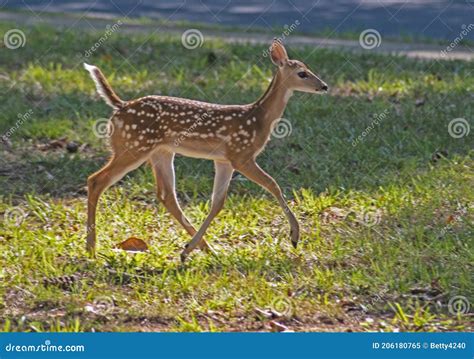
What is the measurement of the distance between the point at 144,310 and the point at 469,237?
2.49m

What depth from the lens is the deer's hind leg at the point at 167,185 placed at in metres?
8.27

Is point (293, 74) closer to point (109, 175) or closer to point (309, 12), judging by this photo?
point (109, 175)

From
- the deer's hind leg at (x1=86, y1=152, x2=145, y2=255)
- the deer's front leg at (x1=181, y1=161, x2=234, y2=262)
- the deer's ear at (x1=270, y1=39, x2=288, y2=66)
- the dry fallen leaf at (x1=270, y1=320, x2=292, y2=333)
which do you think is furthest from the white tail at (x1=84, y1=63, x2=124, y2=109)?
the dry fallen leaf at (x1=270, y1=320, x2=292, y2=333)

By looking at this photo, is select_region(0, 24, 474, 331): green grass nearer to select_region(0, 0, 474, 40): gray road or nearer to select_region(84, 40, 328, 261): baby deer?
select_region(84, 40, 328, 261): baby deer

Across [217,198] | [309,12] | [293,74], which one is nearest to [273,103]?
[293,74]

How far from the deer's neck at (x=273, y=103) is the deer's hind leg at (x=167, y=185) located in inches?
26.9

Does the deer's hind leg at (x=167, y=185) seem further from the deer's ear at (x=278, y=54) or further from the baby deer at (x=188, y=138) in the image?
the deer's ear at (x=278, y=54)

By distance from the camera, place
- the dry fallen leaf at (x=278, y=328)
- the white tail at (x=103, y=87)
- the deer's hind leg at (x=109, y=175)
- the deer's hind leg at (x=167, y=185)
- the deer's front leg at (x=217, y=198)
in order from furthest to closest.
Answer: the deer's hind leg at (x=167, y=185)
the white tail at (x=103, y=87)
the deer's hind leg at (x=109, y=175)
the deer's front leg at (x=217, y=198)
the dry fallen leaf at (x=278, y=328)

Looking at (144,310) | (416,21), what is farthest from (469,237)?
(416,21)

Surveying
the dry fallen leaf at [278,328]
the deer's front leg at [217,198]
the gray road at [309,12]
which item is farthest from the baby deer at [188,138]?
the gray road at [309,12]

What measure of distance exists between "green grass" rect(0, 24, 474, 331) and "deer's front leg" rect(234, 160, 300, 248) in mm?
134

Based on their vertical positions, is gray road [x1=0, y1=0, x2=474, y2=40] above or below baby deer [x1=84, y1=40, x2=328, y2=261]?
above

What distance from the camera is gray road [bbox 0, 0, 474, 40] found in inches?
593

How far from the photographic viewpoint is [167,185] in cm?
834
